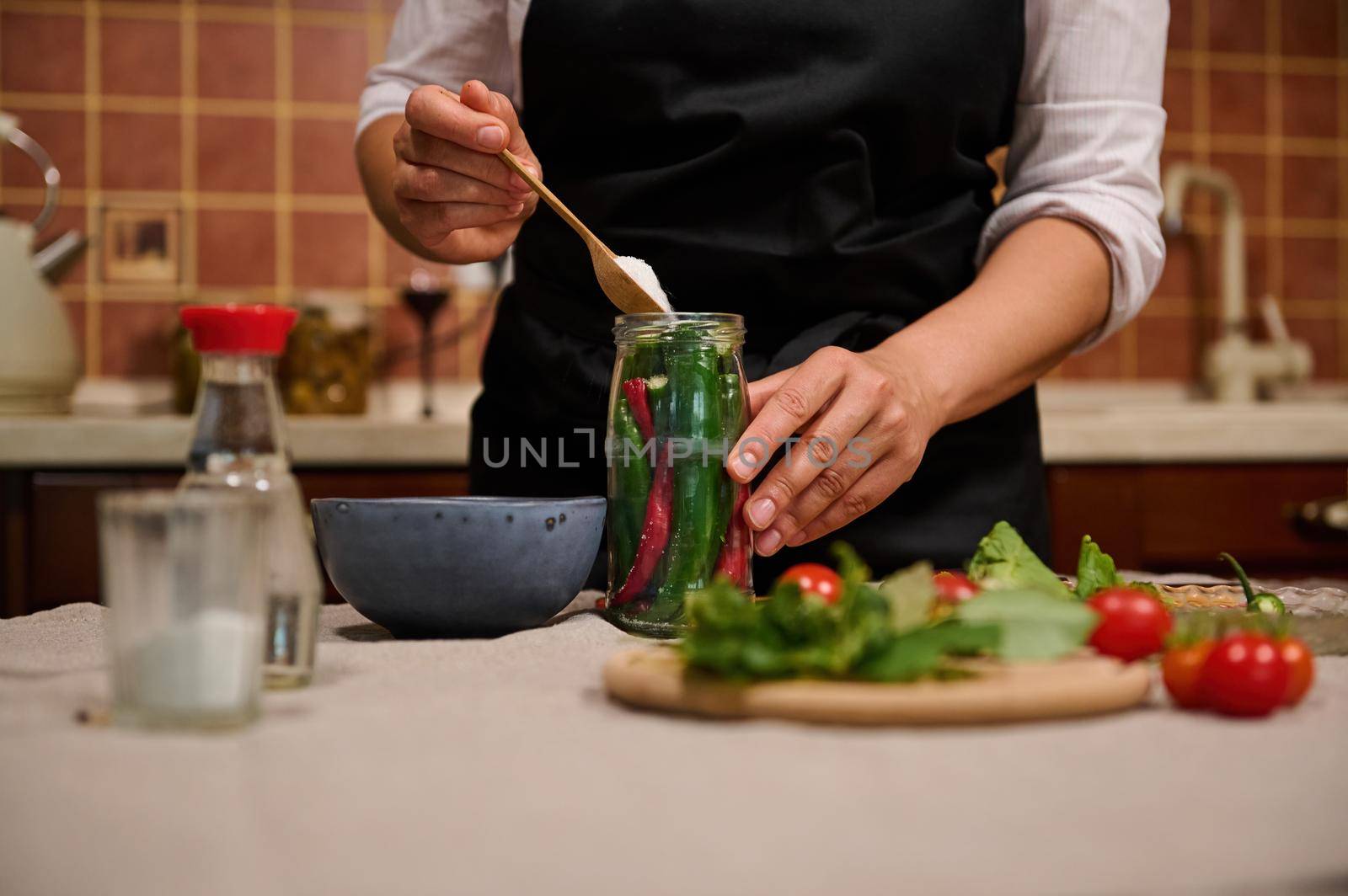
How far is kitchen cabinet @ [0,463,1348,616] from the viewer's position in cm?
155

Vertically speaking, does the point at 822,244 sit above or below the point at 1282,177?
below

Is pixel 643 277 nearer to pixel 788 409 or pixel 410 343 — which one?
pixel 788 409

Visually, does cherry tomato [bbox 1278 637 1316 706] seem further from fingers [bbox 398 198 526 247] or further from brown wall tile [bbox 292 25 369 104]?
brown wall tile [bbox 292 25 369 104]

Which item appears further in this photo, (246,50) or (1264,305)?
(1264,305)

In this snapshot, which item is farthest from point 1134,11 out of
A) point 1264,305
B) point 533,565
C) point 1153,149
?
point 1264,305

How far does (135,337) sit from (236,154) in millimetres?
330

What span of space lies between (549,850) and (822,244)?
672mm

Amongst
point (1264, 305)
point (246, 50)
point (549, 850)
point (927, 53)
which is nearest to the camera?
point (549, 850)

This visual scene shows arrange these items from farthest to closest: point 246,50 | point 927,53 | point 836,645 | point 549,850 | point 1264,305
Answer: point 1264,305 < point 246,50 < point 927,53 < point 836,645 < point 549,850

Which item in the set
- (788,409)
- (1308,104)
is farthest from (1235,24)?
(788,409)

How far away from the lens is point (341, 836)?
38cm

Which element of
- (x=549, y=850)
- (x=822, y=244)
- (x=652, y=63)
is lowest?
Result: (x=549, y=850)

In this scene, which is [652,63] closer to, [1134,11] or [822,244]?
[822,244]

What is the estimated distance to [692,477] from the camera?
706 mm
